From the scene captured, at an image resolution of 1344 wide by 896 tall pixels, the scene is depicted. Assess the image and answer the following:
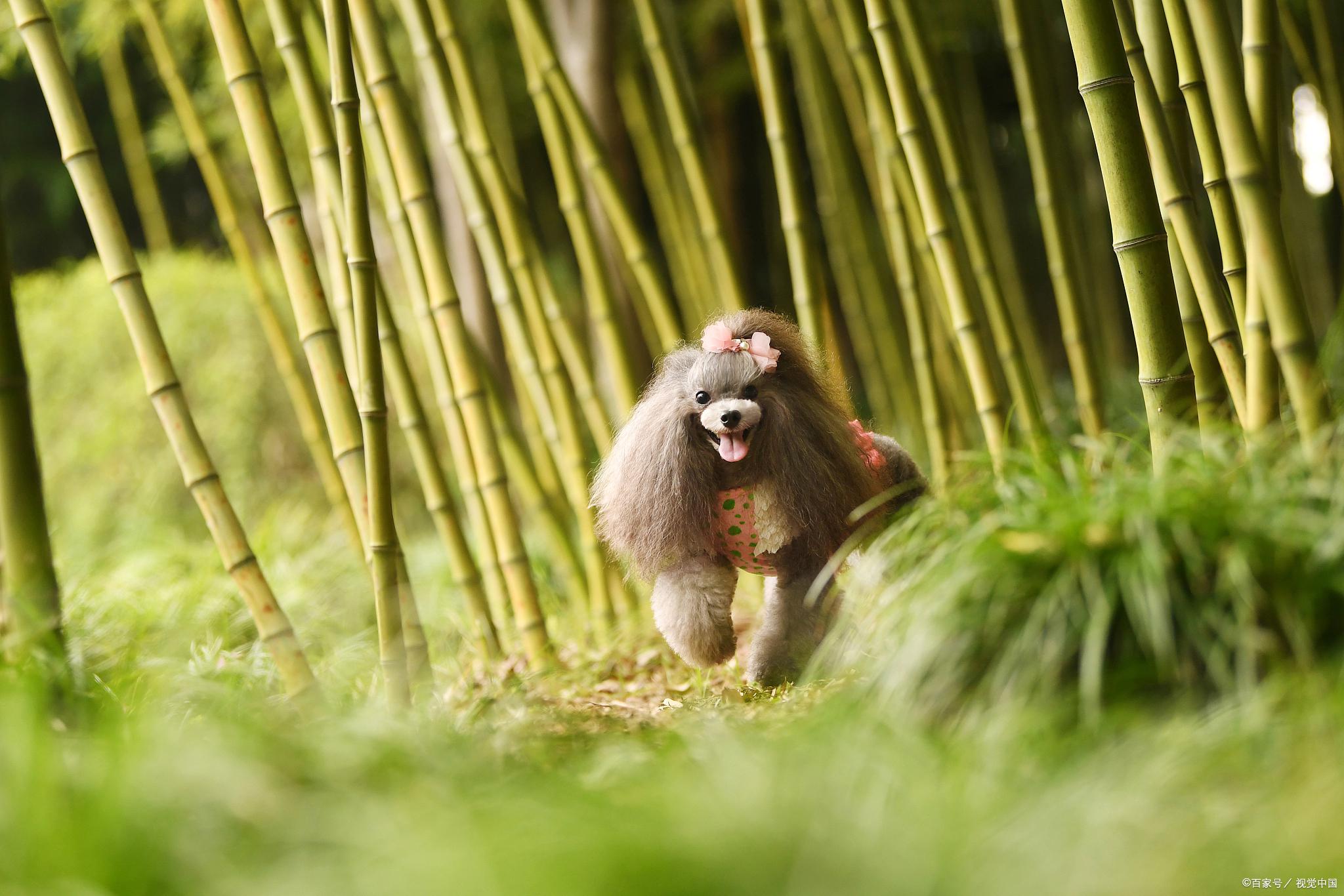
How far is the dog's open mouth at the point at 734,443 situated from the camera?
4.28 ft

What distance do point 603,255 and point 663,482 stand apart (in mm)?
991

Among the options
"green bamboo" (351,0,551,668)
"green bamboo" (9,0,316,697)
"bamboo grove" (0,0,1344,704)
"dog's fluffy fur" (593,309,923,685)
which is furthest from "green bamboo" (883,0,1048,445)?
"green bamboo" (9,0,316,697)

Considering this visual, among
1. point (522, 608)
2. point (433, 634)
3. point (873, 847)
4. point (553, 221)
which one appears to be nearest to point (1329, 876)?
point (873, 847)

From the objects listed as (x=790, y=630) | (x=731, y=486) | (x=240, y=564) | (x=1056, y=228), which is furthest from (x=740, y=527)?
(x=1056, y=228)

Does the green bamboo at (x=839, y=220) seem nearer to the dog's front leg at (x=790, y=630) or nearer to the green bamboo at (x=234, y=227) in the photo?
the green bamboo at (x=234, y=227)

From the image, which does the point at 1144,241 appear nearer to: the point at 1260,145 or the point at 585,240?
the point at 1260,145

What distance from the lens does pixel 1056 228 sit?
214 centimetres

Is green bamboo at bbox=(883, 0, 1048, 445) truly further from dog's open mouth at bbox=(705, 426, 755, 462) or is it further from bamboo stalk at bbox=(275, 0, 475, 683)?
bamboo stalk at bbox=(275, 0, 475, 683)

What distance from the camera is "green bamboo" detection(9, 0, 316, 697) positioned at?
1395 mm

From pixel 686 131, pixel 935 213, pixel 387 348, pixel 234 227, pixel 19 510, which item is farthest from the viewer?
pixel 234 227

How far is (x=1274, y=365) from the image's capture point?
4.05 ft

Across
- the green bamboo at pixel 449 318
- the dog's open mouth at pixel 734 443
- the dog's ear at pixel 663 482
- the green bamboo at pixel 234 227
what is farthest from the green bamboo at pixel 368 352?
the green bamboo at pixel 234 227

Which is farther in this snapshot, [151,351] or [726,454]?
[151,351]

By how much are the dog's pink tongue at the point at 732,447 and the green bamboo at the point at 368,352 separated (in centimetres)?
46
